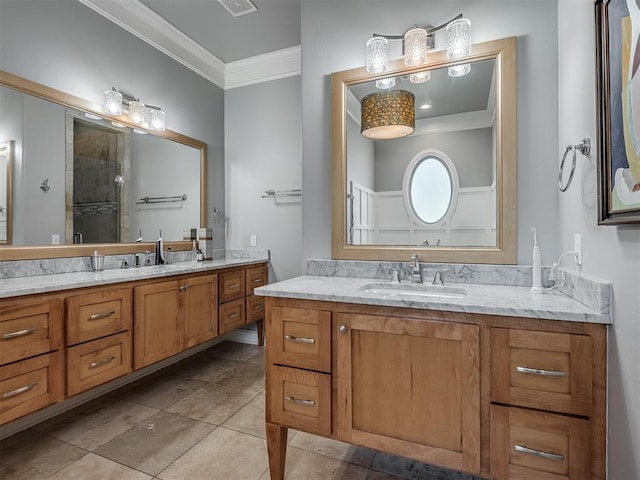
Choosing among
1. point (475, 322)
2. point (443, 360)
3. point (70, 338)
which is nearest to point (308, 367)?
point (443, 360)

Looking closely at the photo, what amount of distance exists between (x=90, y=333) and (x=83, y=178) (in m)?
1.12

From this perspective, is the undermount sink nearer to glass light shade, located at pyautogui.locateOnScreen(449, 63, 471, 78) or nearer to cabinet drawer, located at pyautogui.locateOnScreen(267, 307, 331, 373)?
cabinet drawer, located at pyautogui.locateOnScreen(267, 307, 331, 373)

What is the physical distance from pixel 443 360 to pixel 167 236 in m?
2.53

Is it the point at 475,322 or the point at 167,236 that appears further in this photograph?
the point at 167,236

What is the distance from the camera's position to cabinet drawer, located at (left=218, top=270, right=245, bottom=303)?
9.01 feet

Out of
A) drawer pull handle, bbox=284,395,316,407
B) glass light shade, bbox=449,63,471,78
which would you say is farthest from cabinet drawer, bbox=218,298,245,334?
glass light shade, bbox=449,63,471,78

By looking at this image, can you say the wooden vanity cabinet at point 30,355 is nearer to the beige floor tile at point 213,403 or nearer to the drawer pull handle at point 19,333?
the drawer pull handle at point 19,333

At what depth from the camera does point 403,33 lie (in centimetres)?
188

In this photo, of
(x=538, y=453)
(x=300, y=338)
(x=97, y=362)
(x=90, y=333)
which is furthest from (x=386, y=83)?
(x=97, y=362)

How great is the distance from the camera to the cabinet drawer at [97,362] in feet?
5.54

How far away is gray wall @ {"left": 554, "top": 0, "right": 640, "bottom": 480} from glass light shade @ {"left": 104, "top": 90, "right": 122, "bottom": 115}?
9.10 ft

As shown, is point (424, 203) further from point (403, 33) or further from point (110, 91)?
point (110, 91)

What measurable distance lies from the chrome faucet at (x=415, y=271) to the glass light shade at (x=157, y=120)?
2398 mm

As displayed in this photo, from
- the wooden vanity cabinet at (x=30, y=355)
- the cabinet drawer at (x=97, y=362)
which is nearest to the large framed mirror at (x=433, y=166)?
the cabinet drawer at (x=97, y=362)
